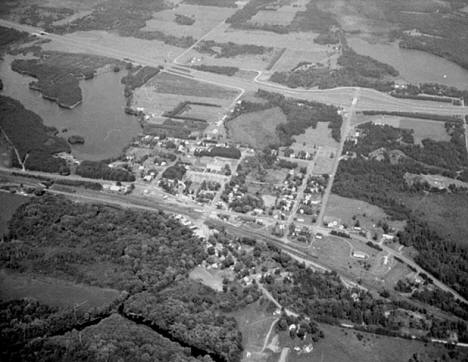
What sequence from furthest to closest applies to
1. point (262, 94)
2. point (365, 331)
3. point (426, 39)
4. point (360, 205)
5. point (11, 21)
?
point (11, 21) → point (426, 39) → point (262, 94) → point (360, 205) → point (365, 331)

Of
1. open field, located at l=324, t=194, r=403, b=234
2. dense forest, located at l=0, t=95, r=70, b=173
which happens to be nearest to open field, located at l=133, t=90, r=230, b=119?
dense forest, located at l=0, t=95, r=70, b=173

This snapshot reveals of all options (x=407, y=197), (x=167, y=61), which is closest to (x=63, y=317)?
(x=407, y=197)

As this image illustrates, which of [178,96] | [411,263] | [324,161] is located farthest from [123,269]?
[178,96]

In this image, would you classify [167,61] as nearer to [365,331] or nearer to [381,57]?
[381,57]

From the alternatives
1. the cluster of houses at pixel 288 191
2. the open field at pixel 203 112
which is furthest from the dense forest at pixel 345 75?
the cluster of houses at pixel 288 191

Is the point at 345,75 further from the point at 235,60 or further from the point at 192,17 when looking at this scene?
the point at 192,17

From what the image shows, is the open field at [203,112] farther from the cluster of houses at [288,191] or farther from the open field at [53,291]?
the open field at [53,291]
